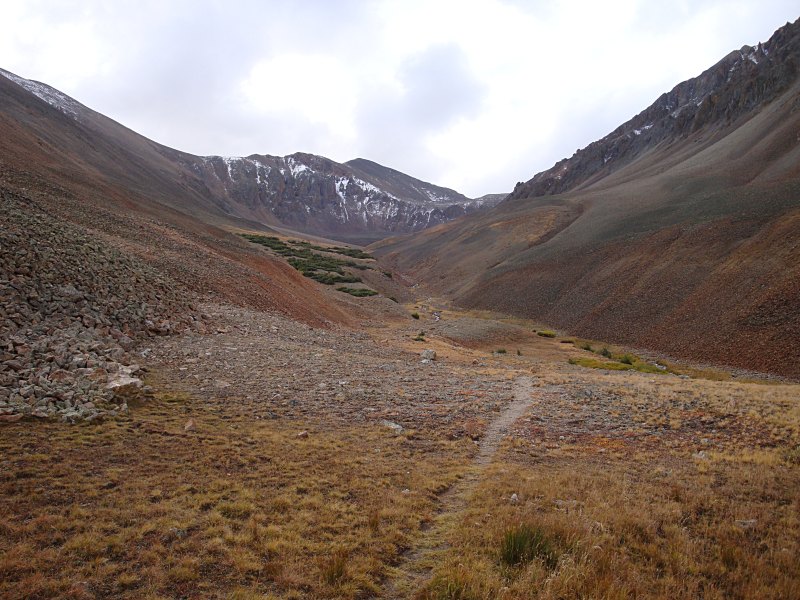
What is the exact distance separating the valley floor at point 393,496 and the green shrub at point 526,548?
30mm

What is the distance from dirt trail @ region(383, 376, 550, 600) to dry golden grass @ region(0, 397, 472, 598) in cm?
→ 22

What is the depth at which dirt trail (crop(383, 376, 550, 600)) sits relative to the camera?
6.17 m

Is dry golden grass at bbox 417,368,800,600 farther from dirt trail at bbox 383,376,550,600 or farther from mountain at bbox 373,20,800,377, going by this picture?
mountain at bbox 373,20,800,377

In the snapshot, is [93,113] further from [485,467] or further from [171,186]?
[485,467]

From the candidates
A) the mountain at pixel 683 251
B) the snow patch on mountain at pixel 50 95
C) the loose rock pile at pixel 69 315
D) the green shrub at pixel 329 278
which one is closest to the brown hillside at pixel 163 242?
the loose rock pile at pixel 69 315

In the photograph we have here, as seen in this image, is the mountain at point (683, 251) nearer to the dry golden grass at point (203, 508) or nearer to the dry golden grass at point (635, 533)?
the dry golden grass at point (635, 533)

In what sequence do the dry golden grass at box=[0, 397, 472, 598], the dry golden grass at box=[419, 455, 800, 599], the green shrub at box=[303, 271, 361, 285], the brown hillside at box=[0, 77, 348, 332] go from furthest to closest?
the green shrub at box=[303, 271, 361, 285] < the brown hillside at box=[0, 77, 348, 332] < the dry golden grass at box=[419, 455, 800, 599] < the dry golden grass at box=[0, 397, 472, 598]

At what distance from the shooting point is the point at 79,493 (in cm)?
753

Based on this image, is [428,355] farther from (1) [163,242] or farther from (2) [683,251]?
(2) [683,251]

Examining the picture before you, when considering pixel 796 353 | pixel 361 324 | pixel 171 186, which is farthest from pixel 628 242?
pixel 171 186

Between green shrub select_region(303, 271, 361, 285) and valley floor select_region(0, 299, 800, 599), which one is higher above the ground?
green shrub select_region(303, 271, 361, 285)

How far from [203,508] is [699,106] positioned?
163599mm

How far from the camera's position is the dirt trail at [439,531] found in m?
6.17

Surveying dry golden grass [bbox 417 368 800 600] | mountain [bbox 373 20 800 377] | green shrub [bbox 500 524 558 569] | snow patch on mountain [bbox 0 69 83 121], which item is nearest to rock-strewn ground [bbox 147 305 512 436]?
dry golden grass [bbox 417 368 800 600]
